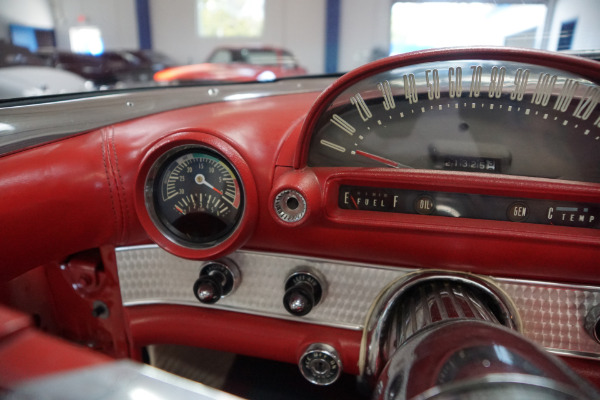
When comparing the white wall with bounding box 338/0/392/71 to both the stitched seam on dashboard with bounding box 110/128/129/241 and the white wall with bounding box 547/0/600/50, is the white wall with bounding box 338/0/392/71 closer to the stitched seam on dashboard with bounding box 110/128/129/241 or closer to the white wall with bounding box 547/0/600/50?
the white wall with bounding box 547/0/600/50

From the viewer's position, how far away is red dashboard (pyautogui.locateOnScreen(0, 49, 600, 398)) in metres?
0.93

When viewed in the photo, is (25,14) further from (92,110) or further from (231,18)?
(92,110)

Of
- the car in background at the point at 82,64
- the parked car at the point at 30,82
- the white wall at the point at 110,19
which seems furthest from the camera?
the white wall at the point at 110,19

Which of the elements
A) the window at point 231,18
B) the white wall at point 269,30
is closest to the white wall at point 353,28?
the white wall at point 269,30

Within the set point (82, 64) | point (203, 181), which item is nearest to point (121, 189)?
point (203, 181)

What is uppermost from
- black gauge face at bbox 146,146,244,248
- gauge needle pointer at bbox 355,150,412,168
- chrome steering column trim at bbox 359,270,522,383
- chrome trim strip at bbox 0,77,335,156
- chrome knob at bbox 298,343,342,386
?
chrome trim strip at bbox 0,77,335,156

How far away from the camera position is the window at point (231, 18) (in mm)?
6284

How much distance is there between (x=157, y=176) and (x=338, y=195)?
497 mm

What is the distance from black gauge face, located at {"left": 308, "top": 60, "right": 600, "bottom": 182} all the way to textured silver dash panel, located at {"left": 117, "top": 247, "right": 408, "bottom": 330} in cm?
32

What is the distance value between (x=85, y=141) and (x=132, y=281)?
0.46 meters

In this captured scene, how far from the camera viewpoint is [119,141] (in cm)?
112

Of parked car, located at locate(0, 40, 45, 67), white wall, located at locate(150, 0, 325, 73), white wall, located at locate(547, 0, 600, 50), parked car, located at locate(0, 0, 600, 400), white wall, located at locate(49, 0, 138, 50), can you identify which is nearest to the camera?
parked car, located at locate(0, 0, 600, 400)

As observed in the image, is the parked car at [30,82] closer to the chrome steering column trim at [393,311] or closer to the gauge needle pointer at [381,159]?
the gauge needle pointer at [381,159]

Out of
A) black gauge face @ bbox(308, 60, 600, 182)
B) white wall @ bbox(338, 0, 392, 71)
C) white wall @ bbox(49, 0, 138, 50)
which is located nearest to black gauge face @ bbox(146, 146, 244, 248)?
black gauge face @ bbox(308, 60, 600, 182)
